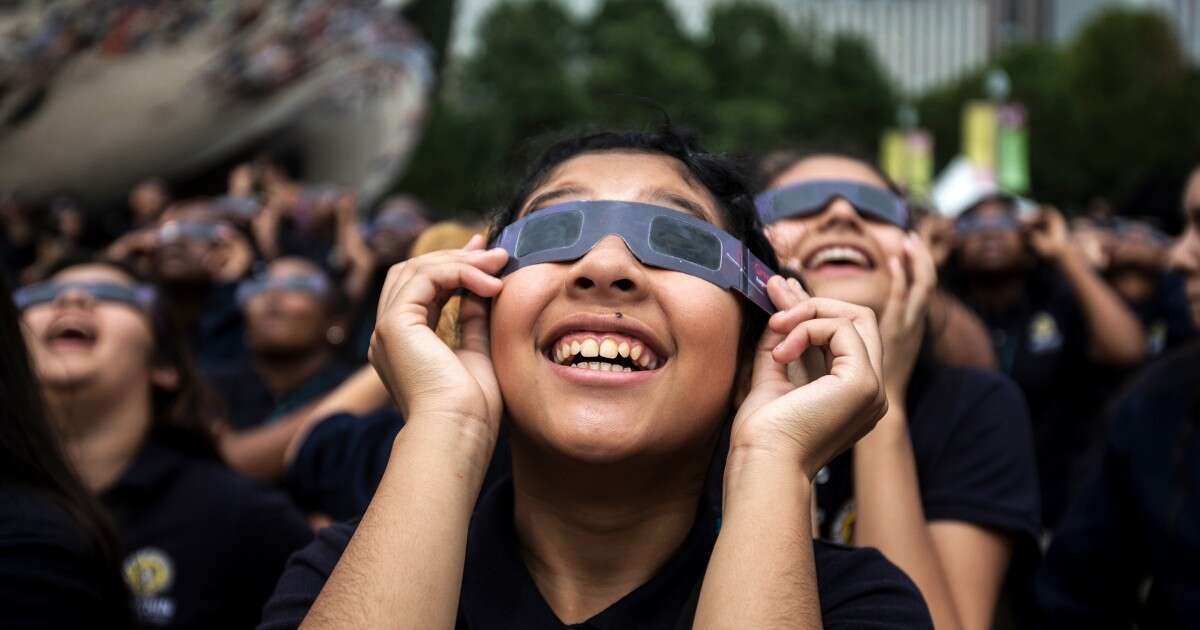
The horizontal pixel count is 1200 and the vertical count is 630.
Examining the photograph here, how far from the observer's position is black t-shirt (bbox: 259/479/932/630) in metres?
2.19

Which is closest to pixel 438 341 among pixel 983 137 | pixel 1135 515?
pixel 1135 515

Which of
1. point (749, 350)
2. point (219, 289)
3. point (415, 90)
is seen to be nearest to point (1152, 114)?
point (415, 90)

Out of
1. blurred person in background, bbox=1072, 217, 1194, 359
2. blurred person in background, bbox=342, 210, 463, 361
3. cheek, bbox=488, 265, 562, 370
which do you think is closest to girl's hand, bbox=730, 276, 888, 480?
cheek, bbox=488, 265, 562, 370

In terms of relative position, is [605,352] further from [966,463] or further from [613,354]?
[966,463]

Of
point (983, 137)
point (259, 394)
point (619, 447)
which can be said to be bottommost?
point (983, 137)

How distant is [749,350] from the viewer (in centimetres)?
251

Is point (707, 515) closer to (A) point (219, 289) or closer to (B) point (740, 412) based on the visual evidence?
(B) point (740, 412)

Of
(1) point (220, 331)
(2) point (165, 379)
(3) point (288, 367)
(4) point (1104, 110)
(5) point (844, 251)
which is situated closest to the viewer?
(5) point (844, 251)

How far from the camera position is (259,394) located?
569 cm

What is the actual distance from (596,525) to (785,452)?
390mm

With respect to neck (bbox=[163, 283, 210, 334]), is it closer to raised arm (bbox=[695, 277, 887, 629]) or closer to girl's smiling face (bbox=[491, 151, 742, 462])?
A: girl's smiling face (bbox=[491, 151, 742, 462])

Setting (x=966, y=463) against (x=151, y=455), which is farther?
(x=151, y=455)

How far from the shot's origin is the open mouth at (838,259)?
11.5 ft

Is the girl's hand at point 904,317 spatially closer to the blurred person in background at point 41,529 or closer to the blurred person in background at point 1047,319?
the blurred person in background at point 41,529
